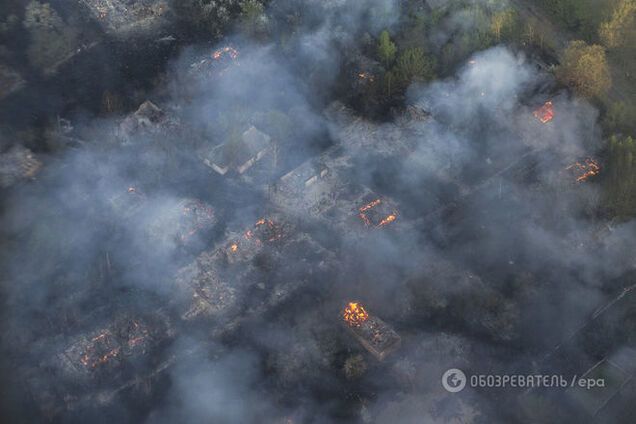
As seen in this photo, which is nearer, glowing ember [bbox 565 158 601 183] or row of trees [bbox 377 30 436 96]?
glowing ember [bbox 565 158 601 183]

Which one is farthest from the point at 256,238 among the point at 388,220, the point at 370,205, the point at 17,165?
the point at 17,165

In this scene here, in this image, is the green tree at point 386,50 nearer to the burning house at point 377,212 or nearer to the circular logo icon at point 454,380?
the burning house at point 377,212

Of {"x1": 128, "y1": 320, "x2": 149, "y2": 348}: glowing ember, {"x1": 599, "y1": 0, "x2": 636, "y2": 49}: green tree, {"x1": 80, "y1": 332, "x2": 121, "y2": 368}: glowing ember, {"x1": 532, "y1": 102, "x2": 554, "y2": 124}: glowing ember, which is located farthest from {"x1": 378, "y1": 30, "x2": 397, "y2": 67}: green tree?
{"x1": 80, "y1": 332, "x2": 121, "y2": 368}: glowing ember

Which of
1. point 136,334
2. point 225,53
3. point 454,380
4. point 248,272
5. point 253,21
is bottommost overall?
point 454,380

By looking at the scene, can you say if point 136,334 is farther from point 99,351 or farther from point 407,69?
point 407,69

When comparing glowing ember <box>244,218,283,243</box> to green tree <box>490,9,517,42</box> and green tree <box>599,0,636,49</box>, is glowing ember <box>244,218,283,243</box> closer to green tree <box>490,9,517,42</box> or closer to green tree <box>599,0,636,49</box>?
green tree <box>490,9,517,42</box>
